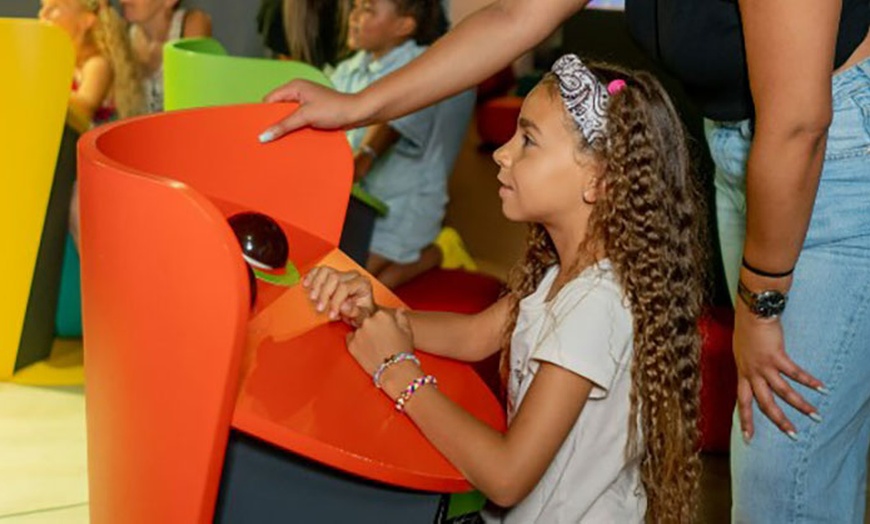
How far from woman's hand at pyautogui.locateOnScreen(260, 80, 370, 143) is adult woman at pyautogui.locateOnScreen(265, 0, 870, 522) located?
379mm

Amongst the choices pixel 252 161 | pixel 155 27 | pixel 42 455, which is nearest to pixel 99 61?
pixel 155 27

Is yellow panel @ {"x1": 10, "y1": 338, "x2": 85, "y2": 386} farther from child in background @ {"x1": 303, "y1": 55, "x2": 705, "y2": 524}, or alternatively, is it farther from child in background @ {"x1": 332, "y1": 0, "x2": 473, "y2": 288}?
child in background @ {"x1": 303, "y1": 55, "x2": 705, "y2": 524}

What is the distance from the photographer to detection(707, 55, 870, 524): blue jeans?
156cm

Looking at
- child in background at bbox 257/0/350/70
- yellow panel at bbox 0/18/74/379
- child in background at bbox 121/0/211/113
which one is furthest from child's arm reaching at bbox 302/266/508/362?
child in background at bbox 121/0/211/113

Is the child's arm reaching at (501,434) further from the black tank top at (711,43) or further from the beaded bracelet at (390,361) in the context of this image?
the black tank top at (711,43)

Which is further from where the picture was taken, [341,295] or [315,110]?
[315,110]

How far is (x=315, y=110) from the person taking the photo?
183 cm

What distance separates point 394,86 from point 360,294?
28 centimetres

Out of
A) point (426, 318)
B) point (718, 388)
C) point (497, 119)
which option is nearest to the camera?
point (426, 318)

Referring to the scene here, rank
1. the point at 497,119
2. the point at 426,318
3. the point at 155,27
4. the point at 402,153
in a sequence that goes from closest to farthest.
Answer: the point at 426,318 < the point at 402,153 < the point at 155,27 < the point at 497,119

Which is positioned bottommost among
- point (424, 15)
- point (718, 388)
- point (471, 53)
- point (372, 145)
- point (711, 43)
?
point (718, 388)

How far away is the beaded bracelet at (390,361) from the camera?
62.7 inches

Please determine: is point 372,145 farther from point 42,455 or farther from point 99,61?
point 42,455

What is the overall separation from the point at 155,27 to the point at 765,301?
314cm
